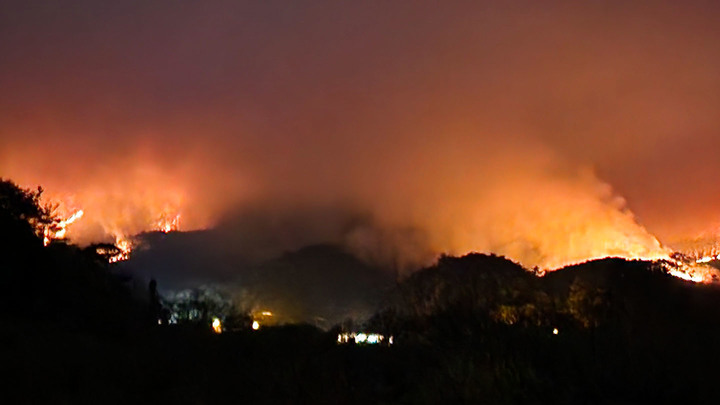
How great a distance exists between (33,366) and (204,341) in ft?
23.9

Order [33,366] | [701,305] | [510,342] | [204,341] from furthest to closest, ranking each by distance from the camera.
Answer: [701,305]
[204,341]
[33,366]
[510,342]

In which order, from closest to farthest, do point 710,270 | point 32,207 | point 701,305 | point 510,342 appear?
point 510,342, point 701,305, point 32,207, point 710,270

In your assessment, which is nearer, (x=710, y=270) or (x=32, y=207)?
(x=32, y=207)

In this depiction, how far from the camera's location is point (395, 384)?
14594mm

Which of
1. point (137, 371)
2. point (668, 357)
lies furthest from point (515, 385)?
point (137, 371)

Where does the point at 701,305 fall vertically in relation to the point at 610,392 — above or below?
above

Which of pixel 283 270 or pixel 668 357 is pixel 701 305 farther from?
pixel 283 270

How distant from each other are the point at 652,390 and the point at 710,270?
46.0m

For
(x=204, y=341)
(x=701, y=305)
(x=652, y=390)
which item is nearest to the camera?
(x=652, y=390)

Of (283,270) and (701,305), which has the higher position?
(283,270)

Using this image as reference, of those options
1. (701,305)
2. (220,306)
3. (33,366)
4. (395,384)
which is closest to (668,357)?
(395,384)

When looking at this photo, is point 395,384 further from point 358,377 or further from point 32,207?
point 32,207

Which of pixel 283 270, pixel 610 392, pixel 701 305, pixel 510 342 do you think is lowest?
pixel 610 392

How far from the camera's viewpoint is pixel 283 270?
113188 mm
